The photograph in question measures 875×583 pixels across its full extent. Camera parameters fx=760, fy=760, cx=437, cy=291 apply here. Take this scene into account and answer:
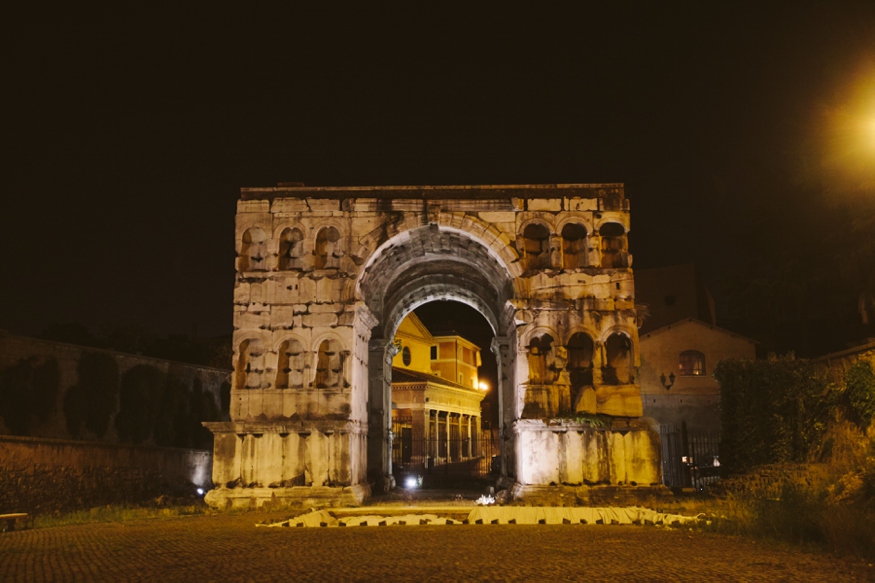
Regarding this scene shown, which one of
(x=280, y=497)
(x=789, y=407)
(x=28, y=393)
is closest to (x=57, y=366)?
(x=28, y=393)

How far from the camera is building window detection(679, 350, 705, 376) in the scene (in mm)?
34562

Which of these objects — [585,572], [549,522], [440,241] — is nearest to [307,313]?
[440,241]

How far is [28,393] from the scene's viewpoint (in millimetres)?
19344

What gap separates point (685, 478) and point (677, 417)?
14022 millimetres

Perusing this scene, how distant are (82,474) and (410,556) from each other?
11.0 m

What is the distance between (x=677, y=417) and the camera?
34188 mm

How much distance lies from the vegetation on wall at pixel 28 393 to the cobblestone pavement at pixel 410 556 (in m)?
7.46

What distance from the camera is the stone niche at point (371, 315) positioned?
16672 mm

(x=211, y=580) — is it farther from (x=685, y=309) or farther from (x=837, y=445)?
(x=685, y=309)

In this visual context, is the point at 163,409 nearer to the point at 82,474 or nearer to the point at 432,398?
the point at 82,474

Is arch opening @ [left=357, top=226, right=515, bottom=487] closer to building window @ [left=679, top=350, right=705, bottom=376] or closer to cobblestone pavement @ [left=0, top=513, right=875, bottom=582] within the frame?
cobblestone pavement @ [left=0, top=513, right=875, bottom=582]

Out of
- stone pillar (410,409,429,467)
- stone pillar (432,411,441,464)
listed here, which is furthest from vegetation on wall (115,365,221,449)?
stone pillar (432,411,441,464)

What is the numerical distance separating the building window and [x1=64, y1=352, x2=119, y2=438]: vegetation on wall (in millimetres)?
24152

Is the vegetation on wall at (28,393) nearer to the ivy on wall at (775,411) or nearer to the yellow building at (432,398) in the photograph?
the yellow building at (432,398)
